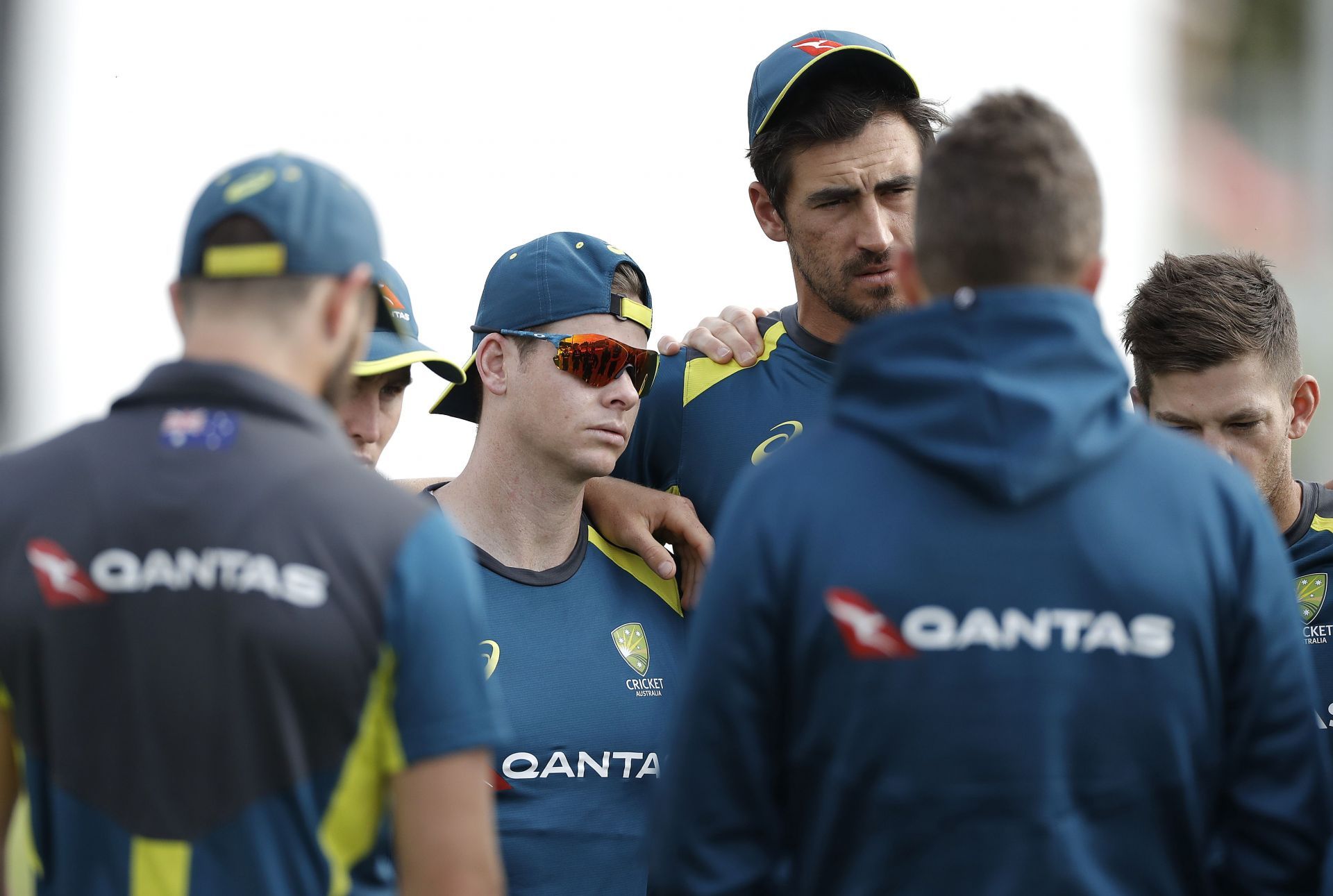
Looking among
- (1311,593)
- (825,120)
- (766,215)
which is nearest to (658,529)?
(766,215)

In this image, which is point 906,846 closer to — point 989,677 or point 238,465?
point 989,677

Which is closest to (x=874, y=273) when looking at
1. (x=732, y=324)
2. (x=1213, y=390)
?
(x=732, y=324)

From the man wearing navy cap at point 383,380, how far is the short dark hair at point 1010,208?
6.77ft

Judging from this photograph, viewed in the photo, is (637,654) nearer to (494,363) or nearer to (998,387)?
(494,363)

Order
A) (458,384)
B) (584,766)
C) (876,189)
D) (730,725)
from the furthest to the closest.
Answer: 1. (458,384)
2. (876,189)
3. (584,766)
4. (730,725)

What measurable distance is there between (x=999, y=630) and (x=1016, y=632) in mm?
21

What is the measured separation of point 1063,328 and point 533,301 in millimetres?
2091

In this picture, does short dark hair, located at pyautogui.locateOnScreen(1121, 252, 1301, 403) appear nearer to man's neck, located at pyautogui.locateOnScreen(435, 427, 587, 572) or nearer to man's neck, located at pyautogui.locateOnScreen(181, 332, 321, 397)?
man's neck, located at pyautogui.locateOnScreen(435, 427, 587, 572)

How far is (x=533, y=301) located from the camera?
3.65 meters

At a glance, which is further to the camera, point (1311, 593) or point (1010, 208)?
point (1311, 593)

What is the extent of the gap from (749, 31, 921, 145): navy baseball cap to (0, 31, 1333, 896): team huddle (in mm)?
1815

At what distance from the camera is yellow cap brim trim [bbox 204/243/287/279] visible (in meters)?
1.89

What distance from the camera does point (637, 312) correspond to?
3.68m

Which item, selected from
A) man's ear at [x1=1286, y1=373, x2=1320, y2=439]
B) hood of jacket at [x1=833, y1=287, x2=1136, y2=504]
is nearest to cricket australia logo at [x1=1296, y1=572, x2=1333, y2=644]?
man's ear at [x1=1286, y1=373, x2=1320, y2=439]
